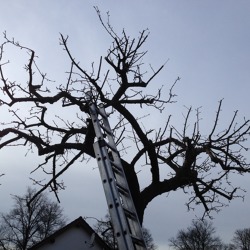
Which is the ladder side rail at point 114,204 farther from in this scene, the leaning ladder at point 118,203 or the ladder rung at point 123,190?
the ladder rung at point 123,190

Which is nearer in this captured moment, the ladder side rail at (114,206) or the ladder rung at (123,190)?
the ladder side rail at (114,206)

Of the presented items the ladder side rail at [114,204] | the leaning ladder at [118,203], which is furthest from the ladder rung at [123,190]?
the ladder side rail at [114,204]

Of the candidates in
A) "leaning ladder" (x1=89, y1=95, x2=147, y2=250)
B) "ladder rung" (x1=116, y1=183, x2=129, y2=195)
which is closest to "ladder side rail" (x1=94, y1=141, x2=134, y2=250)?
"leaning ladder" (x1=89, y1=95, x2=147, y2=250)

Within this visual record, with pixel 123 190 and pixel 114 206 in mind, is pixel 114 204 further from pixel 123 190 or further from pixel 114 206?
pixel 123 190

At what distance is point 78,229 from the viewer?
2103cm

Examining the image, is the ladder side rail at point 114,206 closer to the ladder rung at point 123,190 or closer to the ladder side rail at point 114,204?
the ladder side rail at point 114,204

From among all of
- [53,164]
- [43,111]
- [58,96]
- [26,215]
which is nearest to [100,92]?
[58,96]

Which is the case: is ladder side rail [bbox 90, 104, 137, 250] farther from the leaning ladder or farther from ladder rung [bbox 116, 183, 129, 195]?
ladder rung [bbox 116, 183, 129, 195]

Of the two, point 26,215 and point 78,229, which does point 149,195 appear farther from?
point 26,215

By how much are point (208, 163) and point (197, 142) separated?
1.31 meters

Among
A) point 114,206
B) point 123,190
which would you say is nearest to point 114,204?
point 114,206

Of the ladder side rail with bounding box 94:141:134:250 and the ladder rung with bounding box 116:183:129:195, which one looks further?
the ladder rung with bounding box 116:183:129:195

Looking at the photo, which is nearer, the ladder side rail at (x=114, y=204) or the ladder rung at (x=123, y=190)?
the ladder side rail at (x=114, y=204)

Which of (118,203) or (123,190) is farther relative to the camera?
(123,190)
